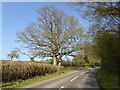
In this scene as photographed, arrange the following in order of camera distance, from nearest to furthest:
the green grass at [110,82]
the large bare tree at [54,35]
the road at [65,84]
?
the green grass at [110,82]
the road at [65,84]
the large bare tree at [54,35]

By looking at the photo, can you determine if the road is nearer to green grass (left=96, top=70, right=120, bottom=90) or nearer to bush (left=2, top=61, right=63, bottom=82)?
green grass (left=96, top=70, right=120, bottom=90)

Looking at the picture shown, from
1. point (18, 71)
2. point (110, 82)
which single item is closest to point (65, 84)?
point (110, 82)

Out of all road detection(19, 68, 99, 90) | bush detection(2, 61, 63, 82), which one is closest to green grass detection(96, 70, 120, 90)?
road detection(19, 68, 99, 90)

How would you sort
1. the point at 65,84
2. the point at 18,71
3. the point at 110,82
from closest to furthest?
the point at 110,82
the point at 65,84
the point at 18,71

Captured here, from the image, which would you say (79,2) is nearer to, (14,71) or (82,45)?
(14,71)

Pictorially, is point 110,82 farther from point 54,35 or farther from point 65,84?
point 54,35

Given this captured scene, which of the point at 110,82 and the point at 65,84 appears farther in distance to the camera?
the point at 65,84

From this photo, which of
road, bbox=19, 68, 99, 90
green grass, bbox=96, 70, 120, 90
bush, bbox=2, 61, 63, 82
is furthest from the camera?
bush, bbox=2, 61, 63, 82

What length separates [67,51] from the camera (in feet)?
93.5

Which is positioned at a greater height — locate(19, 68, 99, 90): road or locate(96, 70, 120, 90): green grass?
locate(96, 70, 120, 90): green grass

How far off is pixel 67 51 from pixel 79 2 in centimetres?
1924

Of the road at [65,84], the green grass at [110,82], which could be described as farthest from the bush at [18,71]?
the green grass at [110,82]

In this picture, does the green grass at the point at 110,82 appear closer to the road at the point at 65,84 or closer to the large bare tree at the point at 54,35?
the road at the point at 65,84

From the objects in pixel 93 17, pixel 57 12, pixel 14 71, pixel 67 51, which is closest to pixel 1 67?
pixel 14 71
